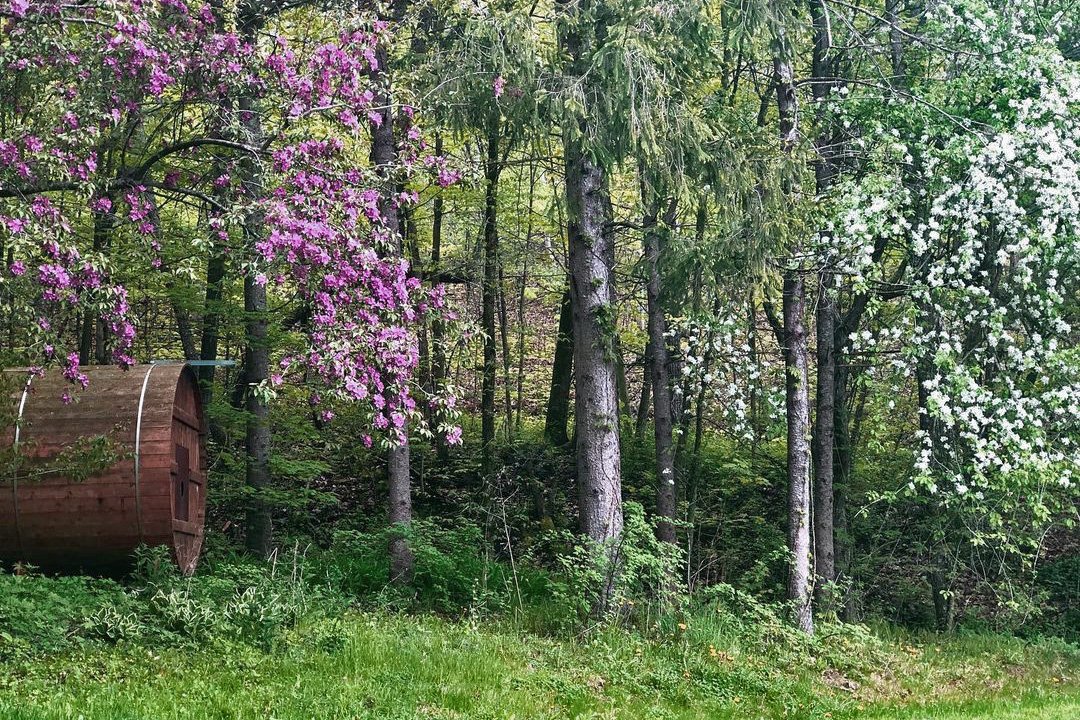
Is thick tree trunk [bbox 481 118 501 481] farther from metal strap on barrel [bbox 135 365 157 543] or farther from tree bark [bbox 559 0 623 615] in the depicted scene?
metal strap on barrel [bbox 135 365 157 543]

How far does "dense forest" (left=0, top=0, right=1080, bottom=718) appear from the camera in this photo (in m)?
7.26

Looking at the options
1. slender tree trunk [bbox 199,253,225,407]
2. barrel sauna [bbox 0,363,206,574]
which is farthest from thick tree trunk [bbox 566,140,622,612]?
slender tree trunk [bbox 199,253,225,407]

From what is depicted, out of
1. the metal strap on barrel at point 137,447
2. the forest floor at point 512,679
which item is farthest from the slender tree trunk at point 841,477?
the metal strap on barrel at point 137,447

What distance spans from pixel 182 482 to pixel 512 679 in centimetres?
559

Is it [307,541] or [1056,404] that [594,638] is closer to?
[1056,404]

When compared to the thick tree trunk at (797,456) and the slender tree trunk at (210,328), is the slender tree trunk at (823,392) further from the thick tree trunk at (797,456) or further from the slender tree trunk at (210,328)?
the slender tree trunk at (210,328)

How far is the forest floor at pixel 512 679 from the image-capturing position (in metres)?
5.62

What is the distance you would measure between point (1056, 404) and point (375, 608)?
7.15m

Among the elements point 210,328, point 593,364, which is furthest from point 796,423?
point 210,328

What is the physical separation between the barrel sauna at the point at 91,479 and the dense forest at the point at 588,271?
215mm

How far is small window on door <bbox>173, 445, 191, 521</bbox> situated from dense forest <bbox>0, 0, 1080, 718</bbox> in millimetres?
833

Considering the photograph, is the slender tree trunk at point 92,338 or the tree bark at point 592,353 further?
the slender tree trunk at point 92,338

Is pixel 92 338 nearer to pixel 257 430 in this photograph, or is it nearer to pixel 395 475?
pixel 257 430

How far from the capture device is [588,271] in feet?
31.9
